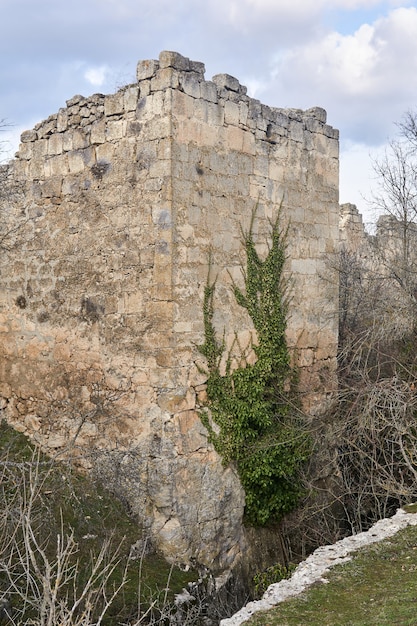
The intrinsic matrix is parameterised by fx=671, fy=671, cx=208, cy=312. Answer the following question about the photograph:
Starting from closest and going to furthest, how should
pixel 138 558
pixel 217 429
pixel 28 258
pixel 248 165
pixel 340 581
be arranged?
pixel 340 581 < pixel 138 558 < pixel 217 429 < pixel 248 165 < pixel 28 258

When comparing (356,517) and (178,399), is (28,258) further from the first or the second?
(356,517)

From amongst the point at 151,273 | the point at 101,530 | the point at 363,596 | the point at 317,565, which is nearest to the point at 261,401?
the point at 151,273

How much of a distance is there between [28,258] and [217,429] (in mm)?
3141

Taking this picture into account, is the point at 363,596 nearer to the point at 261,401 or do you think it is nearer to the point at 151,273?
the point at 261,401

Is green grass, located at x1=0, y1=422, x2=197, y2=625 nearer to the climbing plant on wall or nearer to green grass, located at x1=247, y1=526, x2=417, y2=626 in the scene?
the climbing plant on wall

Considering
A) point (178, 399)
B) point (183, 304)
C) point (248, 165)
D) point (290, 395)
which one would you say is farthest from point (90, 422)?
point (248, 165)

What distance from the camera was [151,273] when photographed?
6.71 m

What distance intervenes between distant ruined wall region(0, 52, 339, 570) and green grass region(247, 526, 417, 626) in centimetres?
245

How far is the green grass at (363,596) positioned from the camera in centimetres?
379

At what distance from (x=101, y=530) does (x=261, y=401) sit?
7.12 ft

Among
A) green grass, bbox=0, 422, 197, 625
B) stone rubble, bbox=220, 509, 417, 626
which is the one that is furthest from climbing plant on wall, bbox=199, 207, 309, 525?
stone rubble, bbox=220, 509, 417, 626

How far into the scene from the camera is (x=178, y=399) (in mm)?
6676

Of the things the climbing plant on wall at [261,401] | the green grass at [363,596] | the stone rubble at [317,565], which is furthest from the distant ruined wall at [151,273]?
the green grass at [363,596]

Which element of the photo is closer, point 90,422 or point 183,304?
point 183,304
